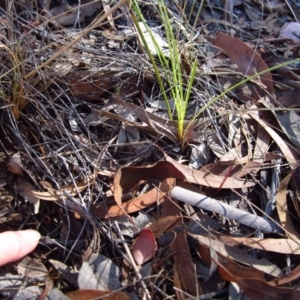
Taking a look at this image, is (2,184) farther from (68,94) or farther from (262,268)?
(262,268)

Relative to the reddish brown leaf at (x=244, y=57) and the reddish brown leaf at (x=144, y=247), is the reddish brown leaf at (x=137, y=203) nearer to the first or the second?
the reddish brown leaf at (x=144, y=247)

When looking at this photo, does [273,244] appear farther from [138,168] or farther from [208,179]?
[138,168]

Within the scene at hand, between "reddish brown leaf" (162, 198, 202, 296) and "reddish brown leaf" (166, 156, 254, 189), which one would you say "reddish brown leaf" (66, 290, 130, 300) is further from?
"reddish brown leaf" (166, 156, 254, 189)

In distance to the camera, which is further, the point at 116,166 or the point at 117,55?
the point at 117,55

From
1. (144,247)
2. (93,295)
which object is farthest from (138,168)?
(93,295)

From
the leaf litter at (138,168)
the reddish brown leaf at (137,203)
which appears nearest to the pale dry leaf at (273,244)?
the leaf litter at (138,168)

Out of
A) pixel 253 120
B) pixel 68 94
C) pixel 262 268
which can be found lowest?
pixel 262 268

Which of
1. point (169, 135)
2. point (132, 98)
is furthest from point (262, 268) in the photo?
point (132, 98)
